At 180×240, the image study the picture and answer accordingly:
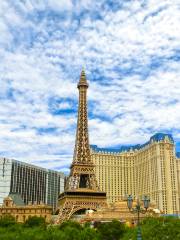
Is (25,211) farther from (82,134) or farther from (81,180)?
(82,134)

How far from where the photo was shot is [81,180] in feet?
464

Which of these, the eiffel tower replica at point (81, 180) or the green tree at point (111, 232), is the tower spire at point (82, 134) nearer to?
the eiffel tower replica at point (81, 180)

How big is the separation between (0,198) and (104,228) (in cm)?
10107

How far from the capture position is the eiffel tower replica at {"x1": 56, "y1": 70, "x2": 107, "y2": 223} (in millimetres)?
124375

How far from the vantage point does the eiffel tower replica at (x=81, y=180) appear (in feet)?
408

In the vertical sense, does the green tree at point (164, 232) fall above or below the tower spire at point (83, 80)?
below

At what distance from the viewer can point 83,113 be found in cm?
14250

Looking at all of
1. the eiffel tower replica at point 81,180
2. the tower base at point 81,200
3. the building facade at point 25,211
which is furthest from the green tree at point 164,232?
the building facade at point 25,211

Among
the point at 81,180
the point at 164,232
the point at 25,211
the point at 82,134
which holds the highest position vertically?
the point at 82,134

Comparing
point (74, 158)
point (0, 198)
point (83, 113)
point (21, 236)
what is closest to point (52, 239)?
point (21, 236)

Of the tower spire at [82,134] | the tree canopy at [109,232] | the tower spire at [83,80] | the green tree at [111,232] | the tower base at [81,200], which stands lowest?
the green tree at [111,232]

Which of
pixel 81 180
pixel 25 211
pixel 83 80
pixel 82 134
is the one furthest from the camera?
pixel 83 80

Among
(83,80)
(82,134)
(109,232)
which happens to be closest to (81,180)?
(82,134)

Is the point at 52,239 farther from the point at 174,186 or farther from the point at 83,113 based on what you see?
the point at 174,186
